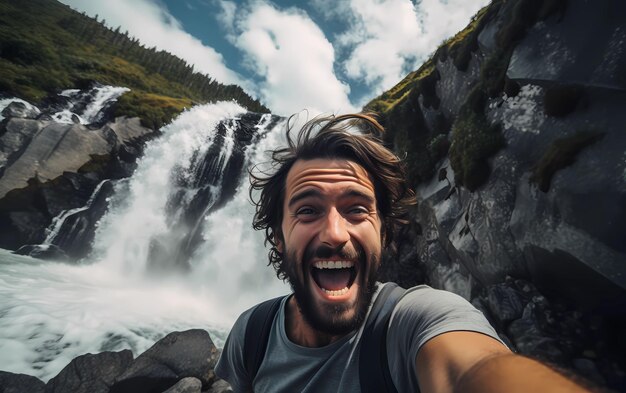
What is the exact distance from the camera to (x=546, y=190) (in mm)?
7797

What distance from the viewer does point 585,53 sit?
26.0ft

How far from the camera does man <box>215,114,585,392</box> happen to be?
4.87 feet

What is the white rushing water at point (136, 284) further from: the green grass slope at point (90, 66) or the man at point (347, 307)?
the green grass slope at point (90, 66)

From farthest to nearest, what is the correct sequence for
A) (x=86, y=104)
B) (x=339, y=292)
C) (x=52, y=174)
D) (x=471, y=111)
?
(x=86, y=104), (x=52, y=174), (x=471, y=111), (x=339, y=292)

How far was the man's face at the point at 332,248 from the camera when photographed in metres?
2.32

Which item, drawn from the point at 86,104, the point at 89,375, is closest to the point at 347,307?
the point at 89,375

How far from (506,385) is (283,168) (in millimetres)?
3081

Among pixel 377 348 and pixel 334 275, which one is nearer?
pixel 377 348

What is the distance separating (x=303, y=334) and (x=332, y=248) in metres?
0.84

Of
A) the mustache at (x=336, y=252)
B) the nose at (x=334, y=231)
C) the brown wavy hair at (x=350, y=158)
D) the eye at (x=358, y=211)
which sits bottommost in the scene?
the mustache at (x=336, y=252)

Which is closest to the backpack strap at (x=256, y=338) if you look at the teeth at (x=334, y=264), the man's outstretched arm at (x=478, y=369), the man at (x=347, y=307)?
the man at (x=347, y=307)

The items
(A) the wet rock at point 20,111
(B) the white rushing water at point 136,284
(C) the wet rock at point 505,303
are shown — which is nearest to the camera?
(C) the wet rock at point 505,303

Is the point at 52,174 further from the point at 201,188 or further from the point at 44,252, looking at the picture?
the point at 201,188

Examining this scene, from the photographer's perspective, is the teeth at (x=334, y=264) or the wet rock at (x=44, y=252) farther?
the wet rock at (x=44, y=252)
